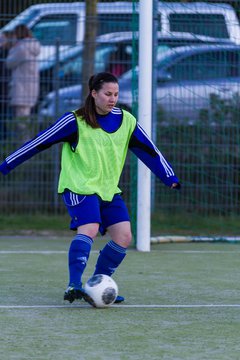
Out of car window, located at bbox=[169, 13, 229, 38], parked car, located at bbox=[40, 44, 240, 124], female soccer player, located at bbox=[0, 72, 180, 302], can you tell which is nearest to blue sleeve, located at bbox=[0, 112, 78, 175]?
female soccer player, located at bbox=[0, 72, 180, 302]

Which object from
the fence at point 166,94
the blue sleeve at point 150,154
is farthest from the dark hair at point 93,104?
the fence at point 166,94

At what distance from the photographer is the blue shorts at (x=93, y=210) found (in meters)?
6.49

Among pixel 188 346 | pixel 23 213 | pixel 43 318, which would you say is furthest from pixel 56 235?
pixel 188 346

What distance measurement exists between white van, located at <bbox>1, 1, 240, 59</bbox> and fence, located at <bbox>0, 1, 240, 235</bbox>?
0.04ft

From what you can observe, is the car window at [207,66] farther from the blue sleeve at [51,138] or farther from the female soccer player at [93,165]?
the blue sleeve at [51,138]

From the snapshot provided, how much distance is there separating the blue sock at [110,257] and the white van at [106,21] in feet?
16.0

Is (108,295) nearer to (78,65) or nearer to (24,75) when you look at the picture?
(24,75)

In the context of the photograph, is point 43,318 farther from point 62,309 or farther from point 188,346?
point 188,346

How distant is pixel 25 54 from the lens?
12375mm

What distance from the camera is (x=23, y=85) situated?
484 inches

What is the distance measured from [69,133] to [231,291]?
1.66 meters

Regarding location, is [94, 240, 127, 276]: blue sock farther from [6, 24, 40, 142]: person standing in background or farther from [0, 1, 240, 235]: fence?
[6, 24, 40, 142]: person standing in background

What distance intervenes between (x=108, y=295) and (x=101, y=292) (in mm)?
49

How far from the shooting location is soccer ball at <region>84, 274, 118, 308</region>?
629 cm
